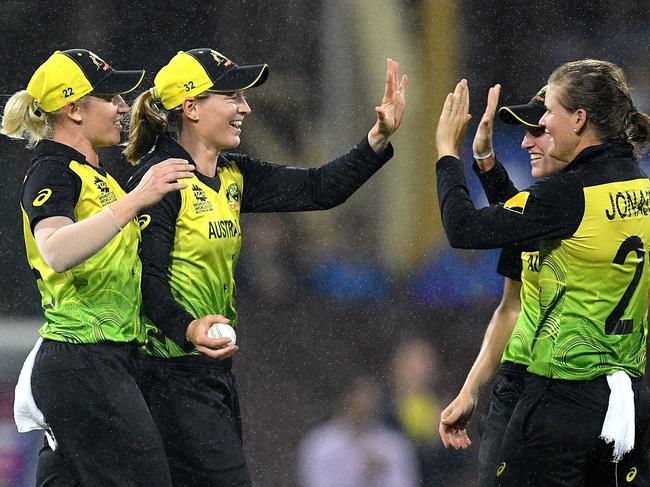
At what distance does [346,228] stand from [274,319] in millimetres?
583

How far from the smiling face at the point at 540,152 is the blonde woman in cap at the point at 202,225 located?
41 cm

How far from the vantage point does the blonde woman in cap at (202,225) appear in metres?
3.46

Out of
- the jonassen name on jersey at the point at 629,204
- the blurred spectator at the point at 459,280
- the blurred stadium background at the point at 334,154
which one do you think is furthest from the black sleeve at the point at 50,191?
the blurred spectator at the point at 459,280

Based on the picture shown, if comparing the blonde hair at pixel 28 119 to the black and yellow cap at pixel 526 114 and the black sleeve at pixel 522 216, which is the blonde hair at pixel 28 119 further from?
the black and yellow cap at pixel 526 114

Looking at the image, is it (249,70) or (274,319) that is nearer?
(249,70)

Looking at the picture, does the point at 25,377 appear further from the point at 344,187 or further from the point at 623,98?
the point at 623,98

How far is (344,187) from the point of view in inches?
149

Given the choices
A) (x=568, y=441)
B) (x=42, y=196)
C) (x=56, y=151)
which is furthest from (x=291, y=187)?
(x=568, y=441)

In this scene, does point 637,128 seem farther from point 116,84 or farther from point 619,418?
point 116,84

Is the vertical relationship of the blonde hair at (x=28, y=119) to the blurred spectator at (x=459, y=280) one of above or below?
above

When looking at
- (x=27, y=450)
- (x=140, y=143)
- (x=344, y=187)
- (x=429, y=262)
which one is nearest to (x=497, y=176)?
(x=344, y=187)

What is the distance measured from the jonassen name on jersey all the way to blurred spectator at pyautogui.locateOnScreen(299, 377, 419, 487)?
2.84m

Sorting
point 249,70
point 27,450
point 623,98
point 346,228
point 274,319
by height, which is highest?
point 249,70

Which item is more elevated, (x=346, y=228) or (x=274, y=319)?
(x=346, y=228)
